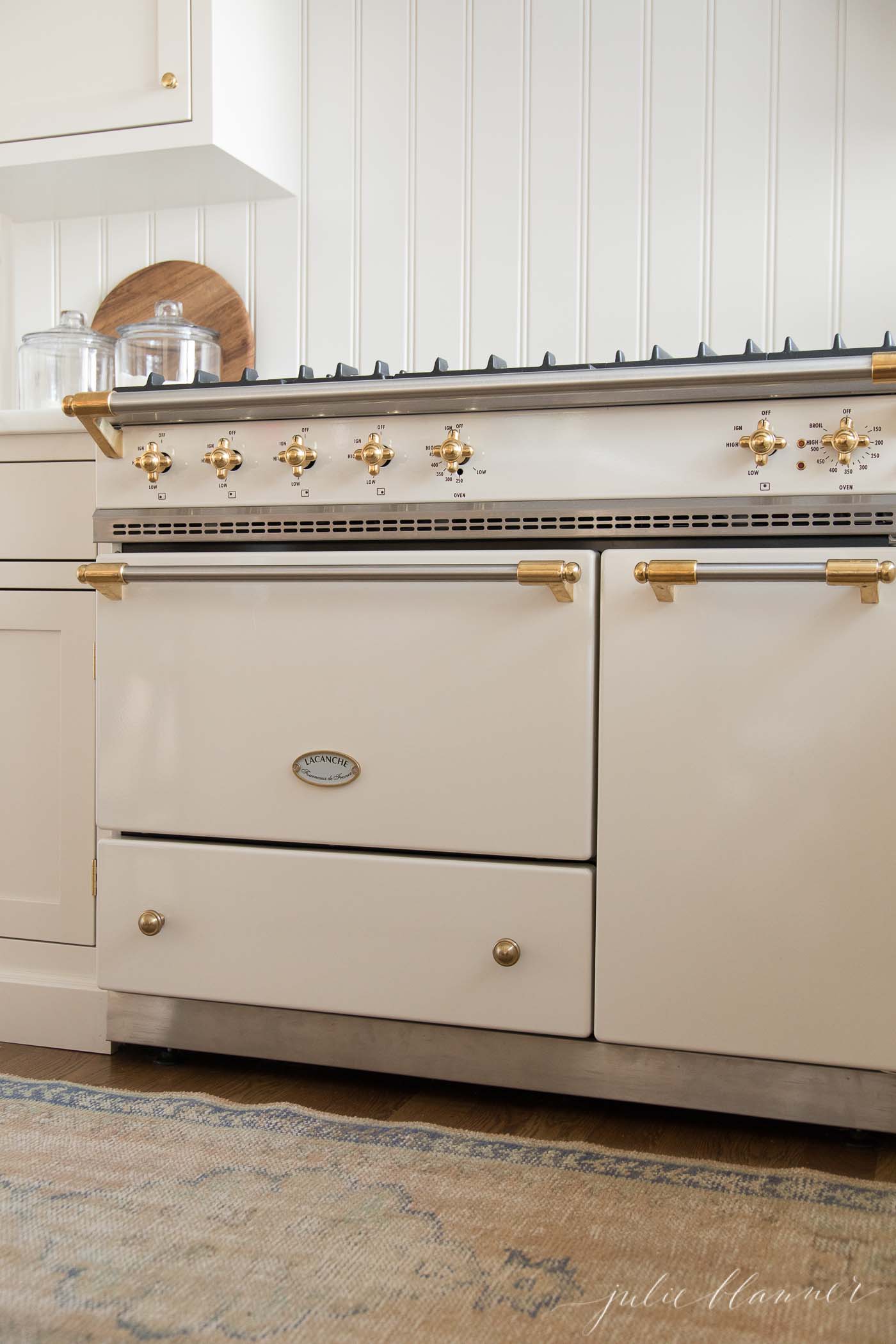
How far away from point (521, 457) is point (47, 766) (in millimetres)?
773

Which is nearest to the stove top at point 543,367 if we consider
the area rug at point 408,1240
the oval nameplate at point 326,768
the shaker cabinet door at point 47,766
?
the shaker cabinet door at point 47,766

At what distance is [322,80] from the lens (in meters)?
2.11

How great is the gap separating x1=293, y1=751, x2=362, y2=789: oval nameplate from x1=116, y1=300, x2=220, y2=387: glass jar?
850mm

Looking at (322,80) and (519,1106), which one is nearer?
(519,1106)

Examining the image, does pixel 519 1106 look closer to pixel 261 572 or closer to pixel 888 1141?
pixel 888 1141

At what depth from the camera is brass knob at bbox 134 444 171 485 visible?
148 centimetres

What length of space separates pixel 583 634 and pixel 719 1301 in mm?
669

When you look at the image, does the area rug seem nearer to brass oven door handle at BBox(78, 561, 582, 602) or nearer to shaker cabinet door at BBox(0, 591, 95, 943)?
shaker cabinet door at BBox(0, 591, 95, 943)

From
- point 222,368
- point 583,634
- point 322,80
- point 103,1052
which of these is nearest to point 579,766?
point 583,634

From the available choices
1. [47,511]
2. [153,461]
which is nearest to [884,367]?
[153,461]

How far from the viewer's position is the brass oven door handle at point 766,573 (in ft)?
4.02

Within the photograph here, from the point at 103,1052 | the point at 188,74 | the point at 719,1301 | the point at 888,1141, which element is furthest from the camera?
the point at 188,74

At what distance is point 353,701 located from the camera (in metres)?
1.42

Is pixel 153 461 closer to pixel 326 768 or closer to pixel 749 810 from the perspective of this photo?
pixel 326 768
